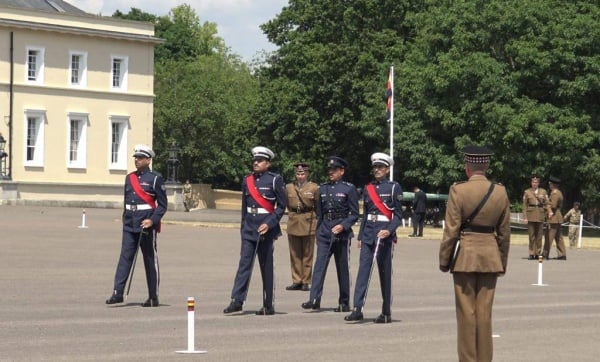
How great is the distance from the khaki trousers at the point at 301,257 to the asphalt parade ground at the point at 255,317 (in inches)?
16.3

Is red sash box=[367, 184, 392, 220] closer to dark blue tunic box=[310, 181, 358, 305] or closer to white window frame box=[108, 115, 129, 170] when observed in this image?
dark blue tunic box=[310, 181, 358, 305]

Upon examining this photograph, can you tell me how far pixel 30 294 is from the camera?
20312mm

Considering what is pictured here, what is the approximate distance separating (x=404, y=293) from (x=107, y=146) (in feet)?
201

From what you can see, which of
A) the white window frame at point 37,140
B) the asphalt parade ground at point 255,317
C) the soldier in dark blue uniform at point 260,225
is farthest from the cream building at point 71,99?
the soldier in dark blue uniform at point 260,225

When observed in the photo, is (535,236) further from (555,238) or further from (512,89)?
(512,89)

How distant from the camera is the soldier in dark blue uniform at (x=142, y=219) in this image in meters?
18.7

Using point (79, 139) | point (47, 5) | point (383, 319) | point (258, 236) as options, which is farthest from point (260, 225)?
point (47, 5)

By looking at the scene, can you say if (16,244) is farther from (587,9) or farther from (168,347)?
(587,9)

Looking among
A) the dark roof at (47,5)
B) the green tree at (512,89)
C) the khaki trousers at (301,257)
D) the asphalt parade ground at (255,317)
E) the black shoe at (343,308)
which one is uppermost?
the dark roof at (47,5)

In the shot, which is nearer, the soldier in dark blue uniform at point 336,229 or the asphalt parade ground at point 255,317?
the asphalt parade ground at point 255,317

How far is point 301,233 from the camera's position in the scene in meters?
22.7

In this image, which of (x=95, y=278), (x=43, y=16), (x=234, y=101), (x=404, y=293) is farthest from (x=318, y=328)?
(x=234, y=101)

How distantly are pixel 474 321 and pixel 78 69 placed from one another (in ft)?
229

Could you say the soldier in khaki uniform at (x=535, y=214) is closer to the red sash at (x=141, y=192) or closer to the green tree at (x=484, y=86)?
the red sash at (x=141, y=192)
